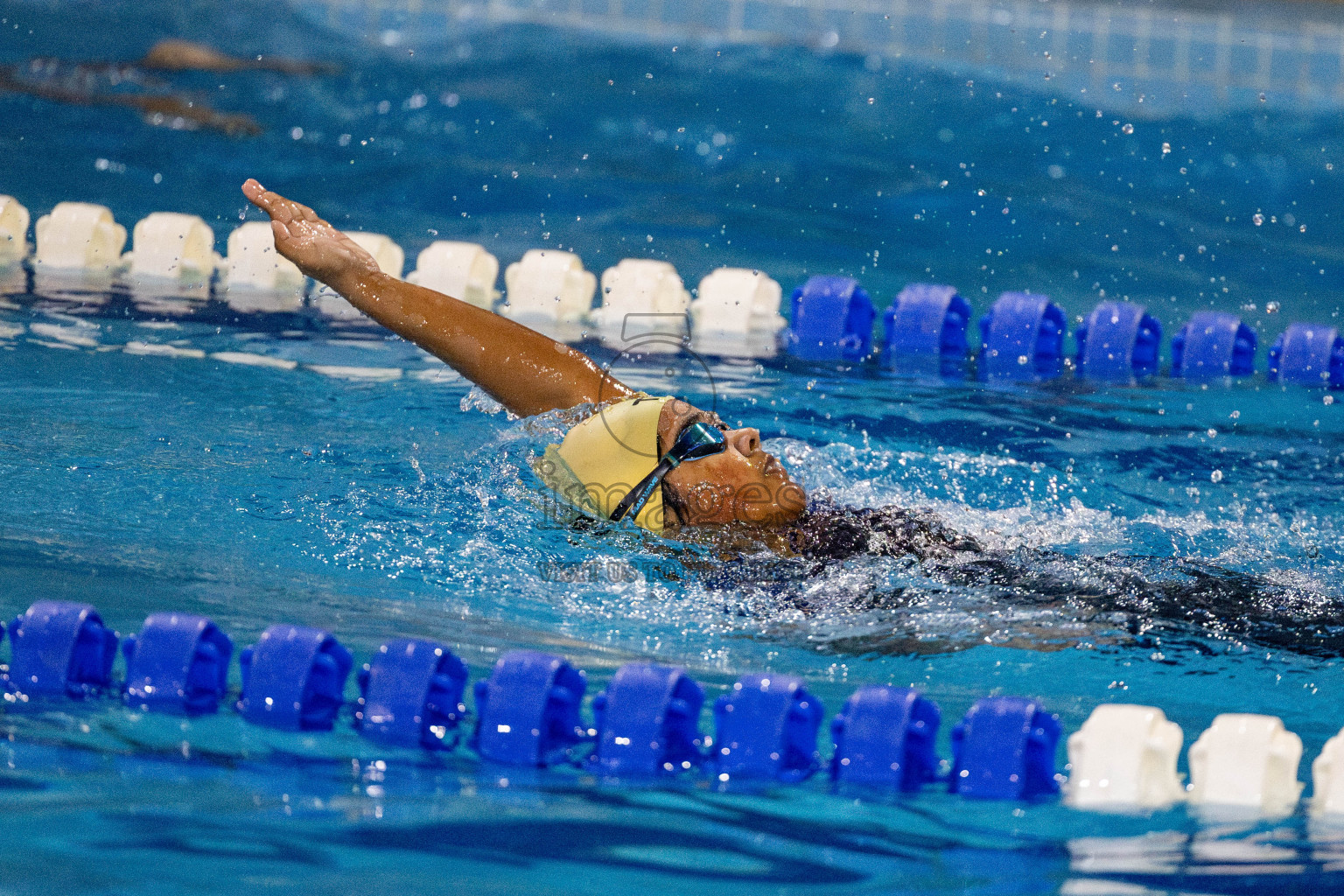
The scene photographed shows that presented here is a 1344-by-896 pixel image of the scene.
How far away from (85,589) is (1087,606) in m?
2.05

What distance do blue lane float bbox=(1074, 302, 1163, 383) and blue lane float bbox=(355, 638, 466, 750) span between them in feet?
11.3

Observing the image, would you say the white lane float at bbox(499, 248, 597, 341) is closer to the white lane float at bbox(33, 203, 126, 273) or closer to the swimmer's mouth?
the white lane float at bbox(33, 203, 126, 273)

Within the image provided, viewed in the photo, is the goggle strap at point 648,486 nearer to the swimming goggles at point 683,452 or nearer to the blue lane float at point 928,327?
the swimming goggles at point 683,452

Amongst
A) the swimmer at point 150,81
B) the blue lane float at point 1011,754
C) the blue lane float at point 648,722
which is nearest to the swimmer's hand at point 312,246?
the blue lane float at point 648,722

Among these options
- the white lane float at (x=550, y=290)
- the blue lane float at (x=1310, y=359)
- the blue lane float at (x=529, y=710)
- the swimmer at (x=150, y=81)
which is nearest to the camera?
the blue lane float at (x=529, y=710)

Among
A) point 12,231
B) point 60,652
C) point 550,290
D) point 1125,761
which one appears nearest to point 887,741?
point 1125,761

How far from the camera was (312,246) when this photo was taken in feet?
10.7

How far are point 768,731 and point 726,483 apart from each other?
84 cm

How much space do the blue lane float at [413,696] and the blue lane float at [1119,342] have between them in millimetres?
3442

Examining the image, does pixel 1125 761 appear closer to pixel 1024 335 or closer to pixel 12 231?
pixel 1024 335

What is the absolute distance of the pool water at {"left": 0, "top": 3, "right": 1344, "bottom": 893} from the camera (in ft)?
6.88

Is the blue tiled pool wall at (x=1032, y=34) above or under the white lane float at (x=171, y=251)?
above

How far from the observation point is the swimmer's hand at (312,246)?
3238mm

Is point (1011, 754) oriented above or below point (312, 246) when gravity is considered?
below
